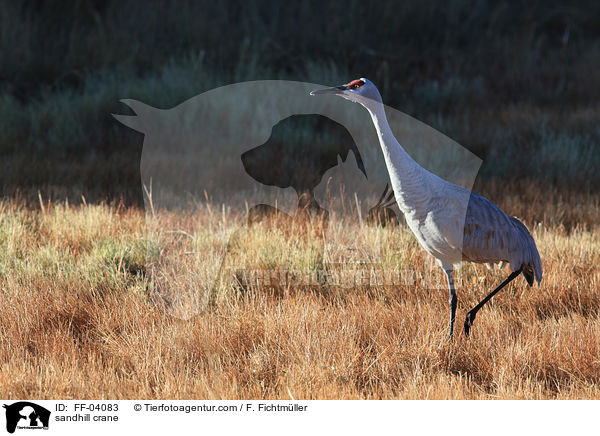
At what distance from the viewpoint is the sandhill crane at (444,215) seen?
3.15m

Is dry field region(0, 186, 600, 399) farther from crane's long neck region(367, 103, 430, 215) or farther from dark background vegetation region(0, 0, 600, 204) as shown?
dark background vegetation region(0, 0, 600, 204)

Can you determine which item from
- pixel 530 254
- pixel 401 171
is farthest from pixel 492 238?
pixel 401 171

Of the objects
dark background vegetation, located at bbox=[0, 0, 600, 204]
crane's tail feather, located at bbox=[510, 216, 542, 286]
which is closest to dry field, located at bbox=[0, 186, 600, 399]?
crane's tail feather, located at bbox=[510, 216, 542, 286]

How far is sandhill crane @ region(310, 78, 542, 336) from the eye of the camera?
3.15 metres

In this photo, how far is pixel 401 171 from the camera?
316cm

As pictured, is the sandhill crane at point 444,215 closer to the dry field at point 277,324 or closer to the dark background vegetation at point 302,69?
the dry field at point 277,324

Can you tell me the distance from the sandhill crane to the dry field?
0.36m

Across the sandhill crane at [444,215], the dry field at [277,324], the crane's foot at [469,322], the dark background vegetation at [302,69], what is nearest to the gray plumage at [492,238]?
the sandhill crane at [444,215]

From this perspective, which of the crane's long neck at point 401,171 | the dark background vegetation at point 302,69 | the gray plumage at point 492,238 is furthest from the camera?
the dark background vegetation at point 302,69

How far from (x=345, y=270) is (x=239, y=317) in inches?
39.3

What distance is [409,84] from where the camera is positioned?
10852 mm

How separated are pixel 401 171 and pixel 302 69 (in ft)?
27.0

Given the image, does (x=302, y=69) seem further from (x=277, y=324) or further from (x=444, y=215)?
(x=444, y=215)

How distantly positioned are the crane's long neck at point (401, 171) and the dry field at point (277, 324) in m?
0.82
